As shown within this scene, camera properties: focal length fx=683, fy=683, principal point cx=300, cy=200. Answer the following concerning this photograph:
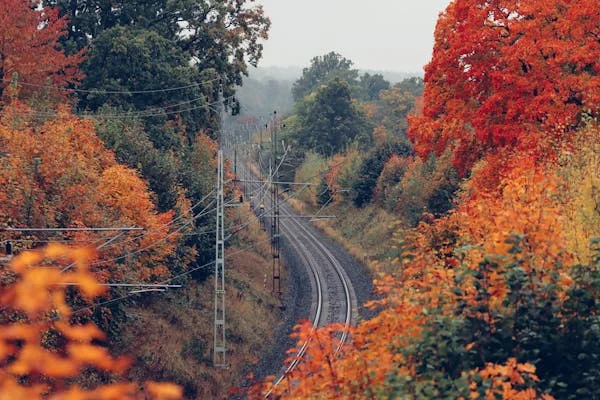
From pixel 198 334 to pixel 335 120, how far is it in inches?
2045

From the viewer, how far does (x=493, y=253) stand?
37.7 ft

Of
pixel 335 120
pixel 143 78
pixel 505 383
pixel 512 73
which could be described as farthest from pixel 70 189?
pixel 335 120

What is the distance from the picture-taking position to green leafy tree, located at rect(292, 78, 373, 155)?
78.9m

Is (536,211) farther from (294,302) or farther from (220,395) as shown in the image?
(294,302)

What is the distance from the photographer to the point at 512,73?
934 inches

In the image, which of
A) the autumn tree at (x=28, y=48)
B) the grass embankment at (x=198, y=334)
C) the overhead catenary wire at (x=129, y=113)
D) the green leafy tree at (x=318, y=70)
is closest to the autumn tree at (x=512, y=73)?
the grass embankment at (x=198, y=334)

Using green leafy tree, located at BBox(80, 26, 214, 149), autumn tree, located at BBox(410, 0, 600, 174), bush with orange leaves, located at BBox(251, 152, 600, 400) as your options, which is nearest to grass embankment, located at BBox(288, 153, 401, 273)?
green leafy tree, located at BBox(80, 26, 214, 149)

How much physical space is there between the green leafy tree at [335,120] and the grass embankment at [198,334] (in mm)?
40087

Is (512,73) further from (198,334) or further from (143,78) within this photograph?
(143,78)

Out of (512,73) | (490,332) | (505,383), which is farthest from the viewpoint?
(512,73)

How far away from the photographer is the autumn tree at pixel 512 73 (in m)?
22.6

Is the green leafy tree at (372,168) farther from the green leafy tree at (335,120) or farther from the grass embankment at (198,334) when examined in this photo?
the grass embankment at (198,334)

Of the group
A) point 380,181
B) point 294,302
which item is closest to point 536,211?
point 294,302

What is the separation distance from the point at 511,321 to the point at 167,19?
41419 mm
